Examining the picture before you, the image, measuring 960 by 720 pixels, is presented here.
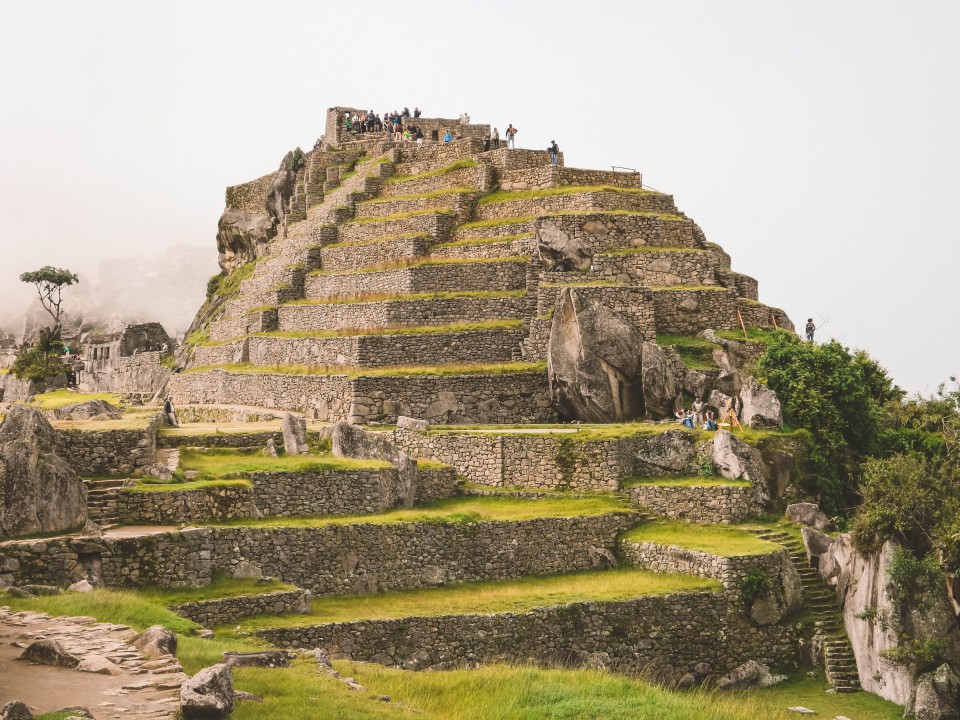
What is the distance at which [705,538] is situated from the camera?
2589cm

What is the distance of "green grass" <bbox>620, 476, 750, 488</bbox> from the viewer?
88.5 ft

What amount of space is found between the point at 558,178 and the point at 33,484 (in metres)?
25.8

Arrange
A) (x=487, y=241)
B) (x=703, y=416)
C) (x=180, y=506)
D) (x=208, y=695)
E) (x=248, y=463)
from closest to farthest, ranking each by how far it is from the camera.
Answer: (x=208, y=695) → (x=180, y=506) → (x=248, y=463) → (x=703, y=416) → (x=487, y=241)

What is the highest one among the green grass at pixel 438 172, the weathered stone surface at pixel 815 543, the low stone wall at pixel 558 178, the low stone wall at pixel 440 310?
the green grass at pixel 438 172

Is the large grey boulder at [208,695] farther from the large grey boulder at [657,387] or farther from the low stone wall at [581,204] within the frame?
the low stone wall at [581,204]

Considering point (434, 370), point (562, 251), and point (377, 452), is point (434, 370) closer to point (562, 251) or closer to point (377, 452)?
point (562, 251)

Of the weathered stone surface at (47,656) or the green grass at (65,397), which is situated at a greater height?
the green grass at (65,397)

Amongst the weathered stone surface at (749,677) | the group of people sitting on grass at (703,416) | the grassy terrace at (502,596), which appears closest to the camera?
the grassy terrace at (502,596)

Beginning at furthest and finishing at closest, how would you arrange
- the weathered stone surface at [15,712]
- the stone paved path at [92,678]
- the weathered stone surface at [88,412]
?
the weathered stone surface at [88,412] < the stone paved path at [92,678] < the weathered stone surface at [15,712]

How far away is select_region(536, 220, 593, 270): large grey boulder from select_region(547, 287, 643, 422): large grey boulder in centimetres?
405

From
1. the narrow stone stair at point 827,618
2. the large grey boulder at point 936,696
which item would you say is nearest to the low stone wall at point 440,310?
the narrow stone stair at point 827,618

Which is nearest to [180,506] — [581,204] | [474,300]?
[474,300]

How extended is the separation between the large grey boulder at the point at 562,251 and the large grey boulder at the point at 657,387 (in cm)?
591

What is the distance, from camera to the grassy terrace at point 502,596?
21.5 m
